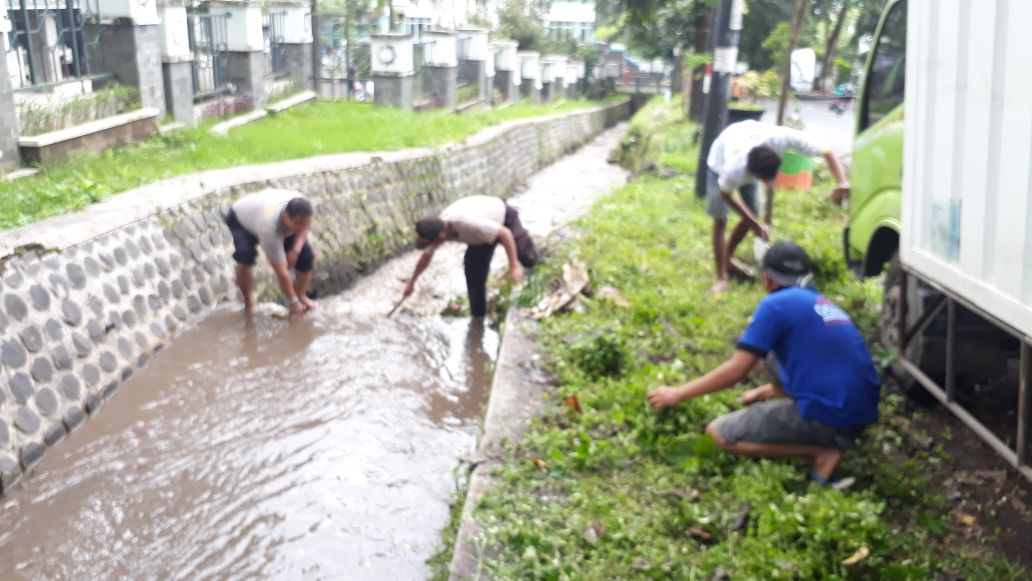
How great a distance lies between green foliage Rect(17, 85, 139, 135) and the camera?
8961mm

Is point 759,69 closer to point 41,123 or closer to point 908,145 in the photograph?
point 41,123

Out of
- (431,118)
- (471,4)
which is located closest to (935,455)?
(431,118)

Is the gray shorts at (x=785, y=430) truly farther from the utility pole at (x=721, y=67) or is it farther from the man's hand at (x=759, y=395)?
the utility pole at (x=721, y=67)

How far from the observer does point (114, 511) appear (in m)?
4.77

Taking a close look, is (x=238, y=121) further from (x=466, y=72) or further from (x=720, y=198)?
(x=466, y=72)

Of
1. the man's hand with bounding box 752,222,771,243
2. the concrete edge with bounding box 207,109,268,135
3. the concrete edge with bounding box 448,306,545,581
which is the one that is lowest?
the concrete edge with bounding box 448,306,545,581

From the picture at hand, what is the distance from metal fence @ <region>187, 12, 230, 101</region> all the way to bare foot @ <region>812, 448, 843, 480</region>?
11294 millimetres

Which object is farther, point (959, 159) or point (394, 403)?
point (394, 403)

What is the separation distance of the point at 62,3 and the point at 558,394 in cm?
792

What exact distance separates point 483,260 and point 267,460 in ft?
9.65

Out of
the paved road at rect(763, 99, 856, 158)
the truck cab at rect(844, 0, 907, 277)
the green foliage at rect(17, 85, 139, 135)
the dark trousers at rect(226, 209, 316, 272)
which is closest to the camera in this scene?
the truck cab at rect(844, 0, 907, 277)

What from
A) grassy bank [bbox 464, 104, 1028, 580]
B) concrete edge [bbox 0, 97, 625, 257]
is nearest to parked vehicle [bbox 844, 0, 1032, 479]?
grassy bank [bbox 464, 104, 1028, 580]

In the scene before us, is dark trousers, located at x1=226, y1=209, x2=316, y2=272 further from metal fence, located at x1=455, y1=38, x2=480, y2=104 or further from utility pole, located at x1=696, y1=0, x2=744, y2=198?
metal fence, located at x1=455, y1=38, x2=480, y2=104

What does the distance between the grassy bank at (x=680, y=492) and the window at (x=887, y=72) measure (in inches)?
57.0
